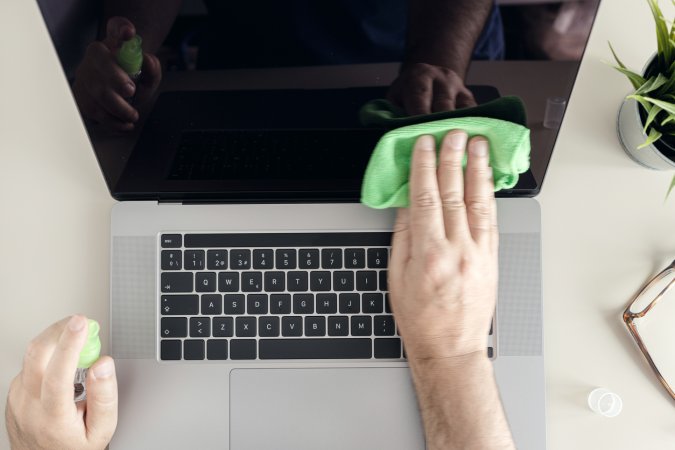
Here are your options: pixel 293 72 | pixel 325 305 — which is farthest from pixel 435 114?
pixel 325 305

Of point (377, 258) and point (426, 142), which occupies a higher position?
point (426, 142)

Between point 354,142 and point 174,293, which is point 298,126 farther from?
point 174,293

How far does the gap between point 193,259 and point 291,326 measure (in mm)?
146

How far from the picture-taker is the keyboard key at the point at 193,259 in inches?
28.5

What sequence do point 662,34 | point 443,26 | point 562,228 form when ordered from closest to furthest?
point 443,26 < point 662,34 < point 562,228

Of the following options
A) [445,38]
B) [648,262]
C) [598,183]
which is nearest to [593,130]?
[598,183]

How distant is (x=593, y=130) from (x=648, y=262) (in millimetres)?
181

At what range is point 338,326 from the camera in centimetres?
72

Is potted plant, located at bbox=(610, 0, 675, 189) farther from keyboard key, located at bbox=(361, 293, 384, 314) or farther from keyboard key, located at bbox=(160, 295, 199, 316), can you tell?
keyboard key, located at bbox=(160, 295, 199, 316)

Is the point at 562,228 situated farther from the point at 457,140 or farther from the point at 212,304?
the point at 212,304

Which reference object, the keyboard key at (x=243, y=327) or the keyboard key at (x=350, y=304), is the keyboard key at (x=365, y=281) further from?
the keyboard key at (x=243, y=327)

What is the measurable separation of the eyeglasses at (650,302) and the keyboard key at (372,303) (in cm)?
30

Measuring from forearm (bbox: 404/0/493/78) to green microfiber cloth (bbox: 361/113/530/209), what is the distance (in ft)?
0.26

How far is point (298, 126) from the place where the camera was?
641 millimetres
